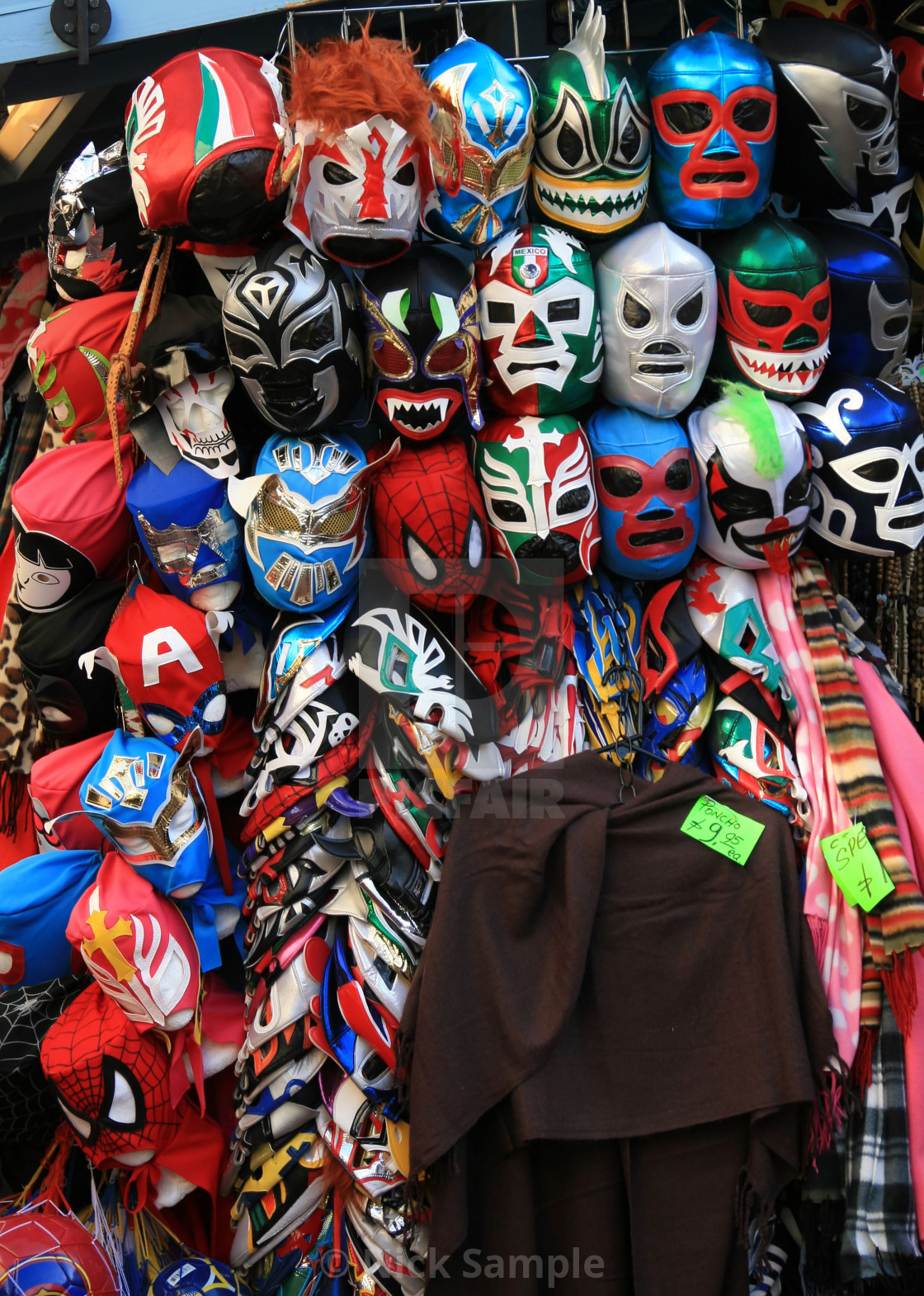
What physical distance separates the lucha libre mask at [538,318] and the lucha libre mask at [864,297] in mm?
421

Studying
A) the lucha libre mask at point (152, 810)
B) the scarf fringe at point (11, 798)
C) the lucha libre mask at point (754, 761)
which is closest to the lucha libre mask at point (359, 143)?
the lucha libre mask at point (152, 810)

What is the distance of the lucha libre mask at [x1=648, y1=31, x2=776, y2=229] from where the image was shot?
5.08ft

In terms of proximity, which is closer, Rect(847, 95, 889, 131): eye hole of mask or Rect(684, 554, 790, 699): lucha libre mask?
Rect(847, 95, 889, 131): eye hole of mask

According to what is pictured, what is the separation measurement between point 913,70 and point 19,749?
1.86m

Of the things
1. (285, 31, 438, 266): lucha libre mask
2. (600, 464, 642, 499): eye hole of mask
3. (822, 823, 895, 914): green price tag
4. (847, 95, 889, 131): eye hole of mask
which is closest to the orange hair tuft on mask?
(285, 31, 438, 266): lucha libre mask

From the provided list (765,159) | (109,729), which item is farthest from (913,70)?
(109,729)

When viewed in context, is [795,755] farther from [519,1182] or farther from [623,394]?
[519,1182]

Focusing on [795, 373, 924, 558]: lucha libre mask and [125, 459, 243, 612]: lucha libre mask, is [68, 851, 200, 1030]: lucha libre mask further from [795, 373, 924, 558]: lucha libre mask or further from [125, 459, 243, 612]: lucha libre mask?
[795, 373, 924, 558]: lucha libre mask

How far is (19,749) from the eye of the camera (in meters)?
1.78

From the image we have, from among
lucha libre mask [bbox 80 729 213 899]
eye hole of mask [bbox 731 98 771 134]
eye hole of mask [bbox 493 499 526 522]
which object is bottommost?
lucha libre mask [bbox 80 729 213 899]

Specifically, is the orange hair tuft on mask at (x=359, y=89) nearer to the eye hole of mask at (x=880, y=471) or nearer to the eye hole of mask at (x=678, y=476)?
the eye hole of mask at (x=678, y=476)

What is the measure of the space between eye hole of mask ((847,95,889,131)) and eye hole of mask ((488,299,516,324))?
1.91ft

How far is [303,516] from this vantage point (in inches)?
60.9

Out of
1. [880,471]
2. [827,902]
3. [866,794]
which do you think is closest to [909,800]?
[866,794]
